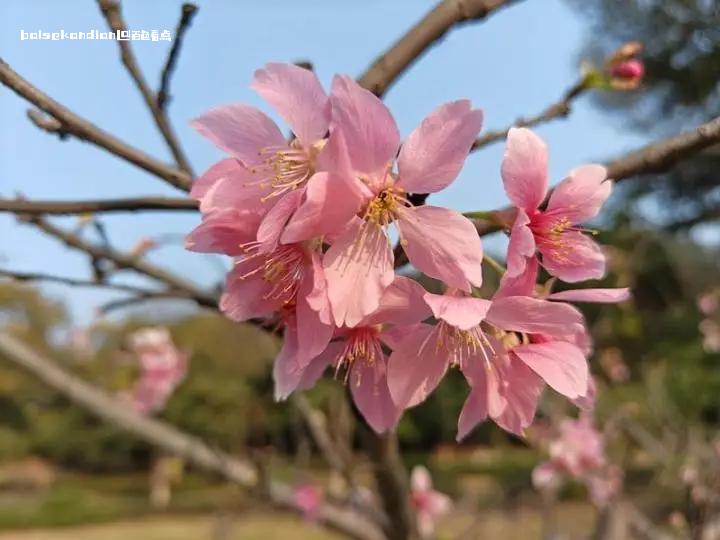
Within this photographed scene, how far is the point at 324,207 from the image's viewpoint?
311mm

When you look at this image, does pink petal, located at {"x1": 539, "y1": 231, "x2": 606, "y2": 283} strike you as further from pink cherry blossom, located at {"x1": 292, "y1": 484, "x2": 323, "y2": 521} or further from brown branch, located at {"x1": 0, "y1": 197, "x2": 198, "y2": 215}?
pink cherry blossom, located at {"x1": 292, "y1": 484, "x2": 323, "y2": 521}

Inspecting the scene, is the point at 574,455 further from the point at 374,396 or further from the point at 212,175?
the point at 212,175

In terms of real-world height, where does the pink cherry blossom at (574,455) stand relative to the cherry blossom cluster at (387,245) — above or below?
below

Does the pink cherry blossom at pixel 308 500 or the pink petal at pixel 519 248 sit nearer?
the pink petal at pixel 519 248

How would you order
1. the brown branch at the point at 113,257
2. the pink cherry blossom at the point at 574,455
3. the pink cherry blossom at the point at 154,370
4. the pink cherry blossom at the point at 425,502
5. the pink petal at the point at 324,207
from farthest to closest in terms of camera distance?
the pink cherry blossom at the point at 154,370, the pink cherry blossom at the point at 425,502, the pink cherry blossom at the point at 574,455, the brown branch at the point at 113,257, the pink petal at the point at 324,207

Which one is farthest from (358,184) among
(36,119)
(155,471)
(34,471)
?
(34,471)

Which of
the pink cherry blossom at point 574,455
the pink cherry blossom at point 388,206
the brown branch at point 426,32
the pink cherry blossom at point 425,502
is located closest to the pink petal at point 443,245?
the pink cherry blossom at point 388,206

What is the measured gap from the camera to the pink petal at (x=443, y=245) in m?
0.33

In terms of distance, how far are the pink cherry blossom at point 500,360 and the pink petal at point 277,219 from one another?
8cm

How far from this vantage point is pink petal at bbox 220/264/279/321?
0.37 metres

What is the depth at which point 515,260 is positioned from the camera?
0.33 metres

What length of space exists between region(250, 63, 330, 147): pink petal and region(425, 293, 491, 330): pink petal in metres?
0.10

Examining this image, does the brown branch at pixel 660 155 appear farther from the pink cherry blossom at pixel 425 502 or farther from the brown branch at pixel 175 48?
the pink cherry blossom at pixel 425 502

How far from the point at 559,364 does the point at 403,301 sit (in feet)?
0.29
